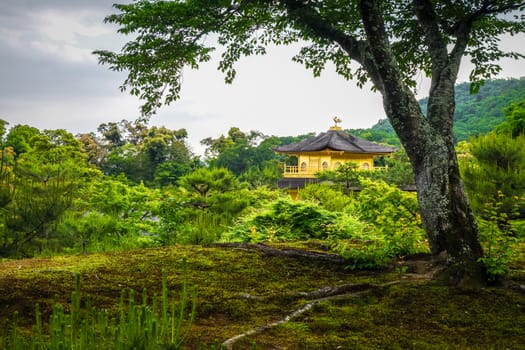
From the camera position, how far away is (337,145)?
2280 cm

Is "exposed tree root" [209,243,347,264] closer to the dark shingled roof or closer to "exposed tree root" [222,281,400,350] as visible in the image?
"exposed tree root" [222,281,400,350]

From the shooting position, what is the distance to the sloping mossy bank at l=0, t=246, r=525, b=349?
2.40 metres

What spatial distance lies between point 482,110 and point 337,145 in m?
16.2

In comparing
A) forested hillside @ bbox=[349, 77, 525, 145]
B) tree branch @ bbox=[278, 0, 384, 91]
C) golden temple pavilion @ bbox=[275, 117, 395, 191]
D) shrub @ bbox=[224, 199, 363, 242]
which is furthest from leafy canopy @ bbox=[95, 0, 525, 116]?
forested hillside @ bbox=[349, 77, 525, 145]

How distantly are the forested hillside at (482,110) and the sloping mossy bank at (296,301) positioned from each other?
2434 cm

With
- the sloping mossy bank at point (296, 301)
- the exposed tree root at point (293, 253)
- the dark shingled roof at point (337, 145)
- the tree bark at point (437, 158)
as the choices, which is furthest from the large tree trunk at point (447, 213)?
the dark shingled roof at point (337, 145)

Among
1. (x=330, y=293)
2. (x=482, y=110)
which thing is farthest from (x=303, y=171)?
(x=330, y=293)

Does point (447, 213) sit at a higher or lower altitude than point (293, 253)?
higher

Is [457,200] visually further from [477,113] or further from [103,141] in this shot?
[103,141]

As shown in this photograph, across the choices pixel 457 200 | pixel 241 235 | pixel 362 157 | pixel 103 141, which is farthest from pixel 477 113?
pixel 457 200

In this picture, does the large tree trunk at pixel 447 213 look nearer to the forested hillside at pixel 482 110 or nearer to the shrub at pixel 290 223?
the shrub at pixel 290 223

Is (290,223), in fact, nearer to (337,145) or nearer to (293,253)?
(293,253)

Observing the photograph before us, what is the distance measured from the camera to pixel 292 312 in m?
2.86

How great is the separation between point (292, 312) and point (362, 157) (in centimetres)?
2144
